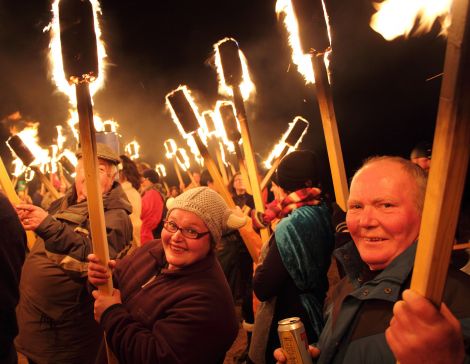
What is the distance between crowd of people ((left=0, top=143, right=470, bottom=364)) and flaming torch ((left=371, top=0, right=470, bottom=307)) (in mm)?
82

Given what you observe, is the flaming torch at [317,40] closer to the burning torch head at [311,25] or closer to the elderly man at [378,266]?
the burning torch head at [311,25]

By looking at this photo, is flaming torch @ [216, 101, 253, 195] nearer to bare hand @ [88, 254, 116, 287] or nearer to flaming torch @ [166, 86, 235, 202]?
flaming torch @ [166, 86, 235, 202]

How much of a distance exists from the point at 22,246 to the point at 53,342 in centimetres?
130

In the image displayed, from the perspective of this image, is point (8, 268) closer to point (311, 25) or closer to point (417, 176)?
point (417, 176)

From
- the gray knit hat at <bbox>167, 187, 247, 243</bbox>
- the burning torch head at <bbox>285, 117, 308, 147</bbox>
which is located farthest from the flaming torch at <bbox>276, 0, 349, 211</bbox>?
the burning torch head at <bbox>285, 117, 308, 147</bbox>

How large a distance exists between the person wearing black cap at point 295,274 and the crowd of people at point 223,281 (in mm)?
11

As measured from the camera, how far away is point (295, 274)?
111 inches

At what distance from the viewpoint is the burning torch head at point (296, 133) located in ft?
17.5

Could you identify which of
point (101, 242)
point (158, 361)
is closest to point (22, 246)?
point (101, 242)

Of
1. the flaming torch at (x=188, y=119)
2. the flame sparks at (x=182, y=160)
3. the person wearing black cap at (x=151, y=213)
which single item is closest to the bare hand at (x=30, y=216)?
the flaming torch at (x=188, y=119)

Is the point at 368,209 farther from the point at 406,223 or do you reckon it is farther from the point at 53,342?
the point at 53,342

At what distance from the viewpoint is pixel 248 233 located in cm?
414

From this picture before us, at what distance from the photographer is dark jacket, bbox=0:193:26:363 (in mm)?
2107

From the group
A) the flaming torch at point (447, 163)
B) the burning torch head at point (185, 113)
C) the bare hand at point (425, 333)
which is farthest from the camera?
the burning torch head at point (185, 113)
